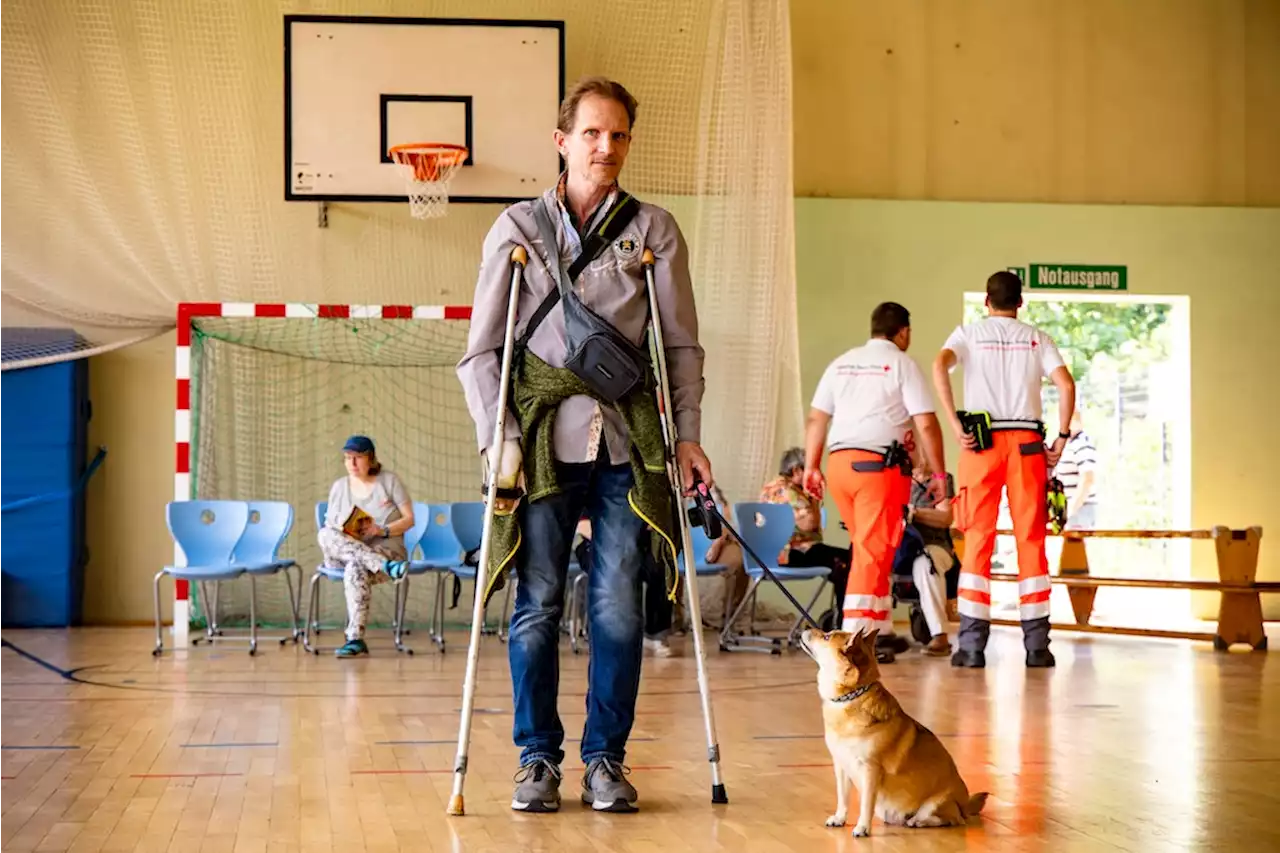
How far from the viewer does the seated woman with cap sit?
8.47 m

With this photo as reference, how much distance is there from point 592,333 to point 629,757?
5.23 ft

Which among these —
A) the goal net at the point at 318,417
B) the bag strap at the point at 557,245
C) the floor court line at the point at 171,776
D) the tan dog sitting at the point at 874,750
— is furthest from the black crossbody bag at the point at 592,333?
the goal net at the point at 318,417

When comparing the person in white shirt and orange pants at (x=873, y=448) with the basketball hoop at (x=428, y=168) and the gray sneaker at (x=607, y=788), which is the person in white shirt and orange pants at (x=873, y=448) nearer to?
the gray sneaker at (x=607, y=788)

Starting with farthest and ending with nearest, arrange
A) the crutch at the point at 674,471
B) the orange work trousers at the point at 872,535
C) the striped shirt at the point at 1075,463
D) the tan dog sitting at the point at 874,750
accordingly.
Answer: the striped shirt at the point at 1075,463 → the orange work trousers at the point at 872,535 → the crutch at the point at 674,471 → the tan dog sitting at the point at 874,750

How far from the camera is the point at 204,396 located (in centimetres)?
1029

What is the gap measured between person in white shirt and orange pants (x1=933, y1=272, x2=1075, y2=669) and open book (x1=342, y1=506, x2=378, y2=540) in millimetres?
3239

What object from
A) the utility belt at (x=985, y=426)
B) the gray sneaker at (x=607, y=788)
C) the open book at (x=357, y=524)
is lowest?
the gray sneaker at (x=607, y=788)

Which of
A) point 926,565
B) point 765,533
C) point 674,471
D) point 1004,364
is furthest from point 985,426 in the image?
point 674,471

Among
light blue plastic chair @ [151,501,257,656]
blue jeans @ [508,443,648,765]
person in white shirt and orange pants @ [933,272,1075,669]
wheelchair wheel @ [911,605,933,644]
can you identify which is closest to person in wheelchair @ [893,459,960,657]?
wheelchair wheel @ [911,605,933,644]

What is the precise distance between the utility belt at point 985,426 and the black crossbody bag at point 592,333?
12.4 feet

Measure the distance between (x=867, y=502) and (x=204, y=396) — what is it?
515 centimetres

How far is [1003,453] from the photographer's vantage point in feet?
23.7

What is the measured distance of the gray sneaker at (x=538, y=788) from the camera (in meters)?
3.70

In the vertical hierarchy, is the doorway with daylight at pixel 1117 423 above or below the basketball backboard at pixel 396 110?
below
